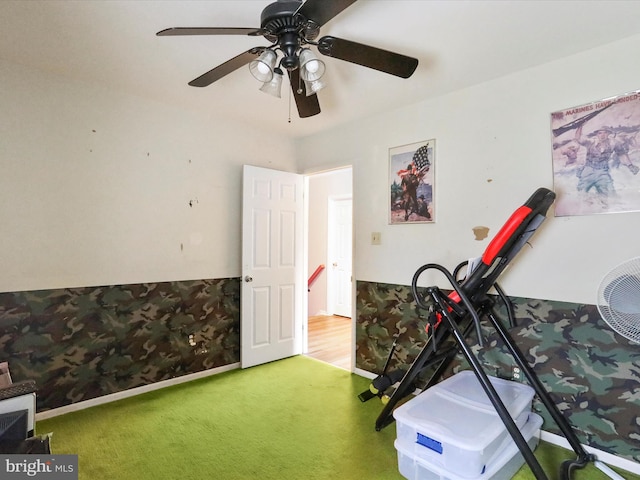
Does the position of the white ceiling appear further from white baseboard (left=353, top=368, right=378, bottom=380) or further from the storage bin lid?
white baseboard (left=353, top=368, right=378, bottom=380)

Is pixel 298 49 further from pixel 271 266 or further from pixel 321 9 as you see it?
pixel 271 266

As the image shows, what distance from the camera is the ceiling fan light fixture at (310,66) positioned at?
1.62m

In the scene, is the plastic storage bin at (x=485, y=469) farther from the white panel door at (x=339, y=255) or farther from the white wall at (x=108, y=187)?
the white panel door at (x=339, y=255)

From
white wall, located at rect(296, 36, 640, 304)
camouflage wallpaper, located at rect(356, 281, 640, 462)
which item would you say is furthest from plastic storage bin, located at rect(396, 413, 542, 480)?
white wall, located at rect(296, 36, 640, 304)

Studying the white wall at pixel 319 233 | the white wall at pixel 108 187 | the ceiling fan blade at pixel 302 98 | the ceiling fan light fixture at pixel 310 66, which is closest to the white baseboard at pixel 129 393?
the white wall at pixel 108 187

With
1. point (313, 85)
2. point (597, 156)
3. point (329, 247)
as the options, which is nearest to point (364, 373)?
point (597, 156)

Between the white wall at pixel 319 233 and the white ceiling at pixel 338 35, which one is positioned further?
the white wall at pixel 319 233

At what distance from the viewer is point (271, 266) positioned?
377 centimetres

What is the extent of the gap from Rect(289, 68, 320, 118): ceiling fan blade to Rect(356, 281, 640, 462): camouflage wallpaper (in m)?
1.95

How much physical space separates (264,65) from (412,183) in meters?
1.79

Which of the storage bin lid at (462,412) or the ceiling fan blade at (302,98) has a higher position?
the ceiling fan blade at (302,98)

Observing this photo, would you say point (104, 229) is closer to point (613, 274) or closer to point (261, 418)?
point (261, 418)

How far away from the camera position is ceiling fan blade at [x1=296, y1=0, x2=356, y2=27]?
4.22ft

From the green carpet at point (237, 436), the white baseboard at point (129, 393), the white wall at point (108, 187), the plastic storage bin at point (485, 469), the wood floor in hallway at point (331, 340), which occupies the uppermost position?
the white wall at point (108, 187)
